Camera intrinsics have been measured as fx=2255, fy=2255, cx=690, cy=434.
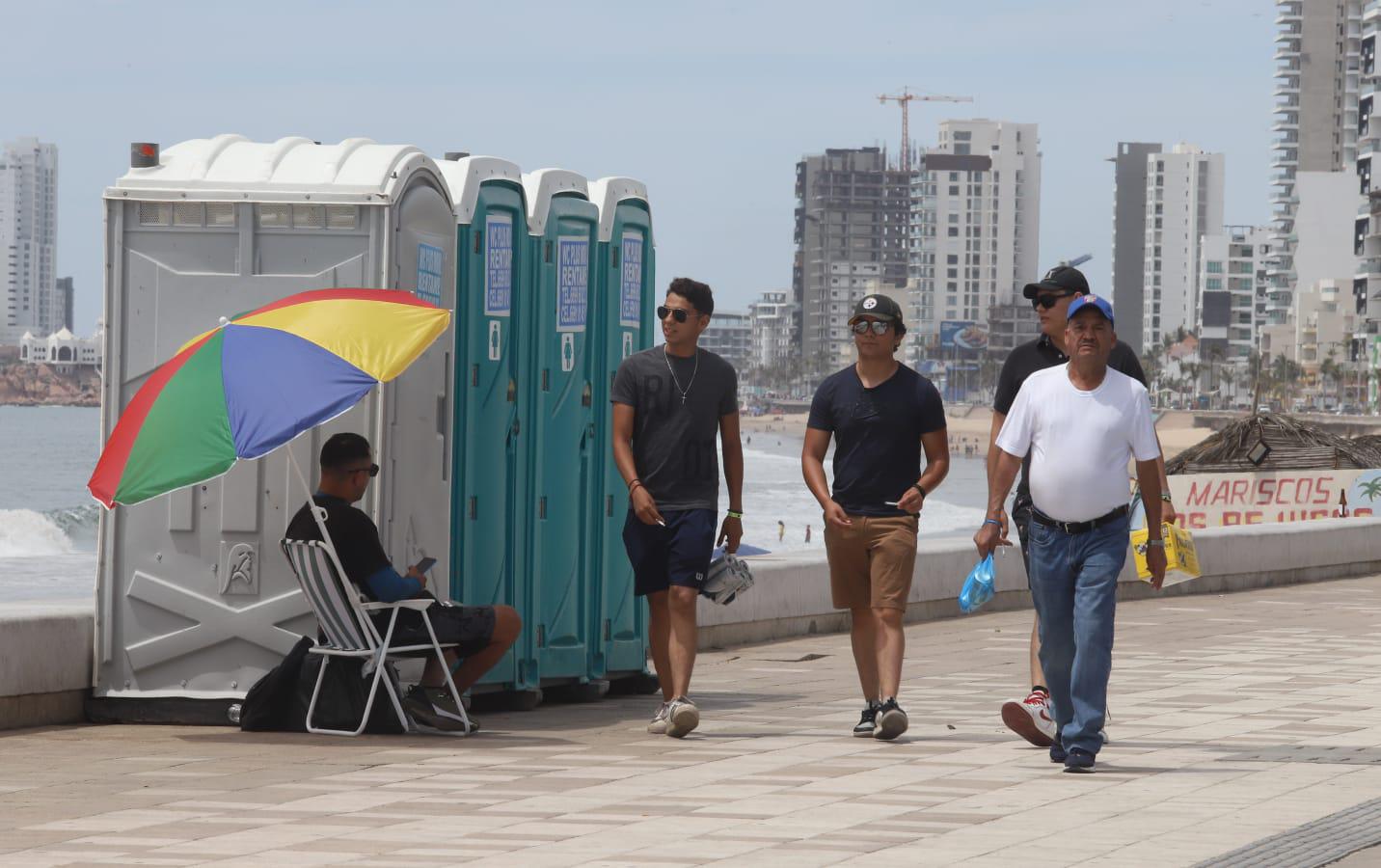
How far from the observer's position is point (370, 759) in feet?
25.9

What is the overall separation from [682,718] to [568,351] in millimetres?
2198

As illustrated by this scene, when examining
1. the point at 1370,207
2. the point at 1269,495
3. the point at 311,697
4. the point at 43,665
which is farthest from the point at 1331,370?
the point at 43,665

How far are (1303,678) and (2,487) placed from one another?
79.9 m

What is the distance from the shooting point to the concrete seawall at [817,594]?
8.81m

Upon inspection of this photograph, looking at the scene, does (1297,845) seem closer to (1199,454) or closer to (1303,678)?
(1303,678)

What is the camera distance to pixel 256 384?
8.12 metres

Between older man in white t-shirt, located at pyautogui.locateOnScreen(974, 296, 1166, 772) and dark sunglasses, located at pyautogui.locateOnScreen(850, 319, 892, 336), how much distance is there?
2.87 feet

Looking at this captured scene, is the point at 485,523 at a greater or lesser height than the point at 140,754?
greater

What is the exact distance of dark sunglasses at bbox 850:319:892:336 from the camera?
345 inches

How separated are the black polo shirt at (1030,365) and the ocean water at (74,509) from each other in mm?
5570

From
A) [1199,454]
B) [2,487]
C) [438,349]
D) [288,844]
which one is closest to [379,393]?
[438,349]

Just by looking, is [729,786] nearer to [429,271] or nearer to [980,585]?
[980,585]

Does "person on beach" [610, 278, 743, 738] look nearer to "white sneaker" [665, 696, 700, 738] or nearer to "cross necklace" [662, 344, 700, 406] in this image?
"cross necklace" [662, 344, 700, 406]

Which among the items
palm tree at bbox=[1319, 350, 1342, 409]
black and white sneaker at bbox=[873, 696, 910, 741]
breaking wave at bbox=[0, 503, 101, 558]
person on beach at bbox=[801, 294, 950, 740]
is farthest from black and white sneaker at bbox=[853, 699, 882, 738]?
palm tree at bbox=[1319, 350, 1342, 409]
